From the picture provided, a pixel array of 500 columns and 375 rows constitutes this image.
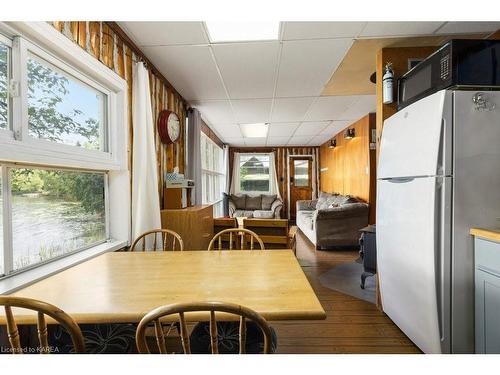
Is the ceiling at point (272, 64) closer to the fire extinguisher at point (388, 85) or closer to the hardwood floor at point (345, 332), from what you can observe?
the fire extinguisher at point (388, 85)

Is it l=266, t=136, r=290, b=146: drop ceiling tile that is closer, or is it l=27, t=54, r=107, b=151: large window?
l=27, t=54, r=107, b=151: large window

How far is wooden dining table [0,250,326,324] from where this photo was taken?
37.5 inches

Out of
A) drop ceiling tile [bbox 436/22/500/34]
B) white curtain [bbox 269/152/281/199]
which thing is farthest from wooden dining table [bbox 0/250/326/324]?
white curtain [bbox 269/152/281/199]

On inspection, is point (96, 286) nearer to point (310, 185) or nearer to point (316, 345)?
point (316, 345)

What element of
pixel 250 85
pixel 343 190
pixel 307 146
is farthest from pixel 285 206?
pixel 250 85

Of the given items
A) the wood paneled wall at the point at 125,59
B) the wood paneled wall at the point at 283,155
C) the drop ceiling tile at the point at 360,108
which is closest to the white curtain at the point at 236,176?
the wood paneled wall at the point at 283,155

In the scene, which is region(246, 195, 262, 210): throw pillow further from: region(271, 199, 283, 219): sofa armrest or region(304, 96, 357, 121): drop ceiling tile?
region(304, 96, 357, 121): drop ceiling tile

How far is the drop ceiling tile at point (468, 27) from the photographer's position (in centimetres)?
201

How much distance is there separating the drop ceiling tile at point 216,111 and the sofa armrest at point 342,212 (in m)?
2.33

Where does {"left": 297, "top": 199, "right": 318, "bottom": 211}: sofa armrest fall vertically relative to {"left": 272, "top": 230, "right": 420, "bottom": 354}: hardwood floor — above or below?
above

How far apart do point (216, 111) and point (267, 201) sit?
3879 millimetres

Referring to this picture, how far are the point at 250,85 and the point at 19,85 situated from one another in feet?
7.66

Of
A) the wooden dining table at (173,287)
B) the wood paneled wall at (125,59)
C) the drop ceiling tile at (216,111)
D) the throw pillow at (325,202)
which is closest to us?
the wooden dining table at (173,287)

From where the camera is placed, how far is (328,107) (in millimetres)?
4199
